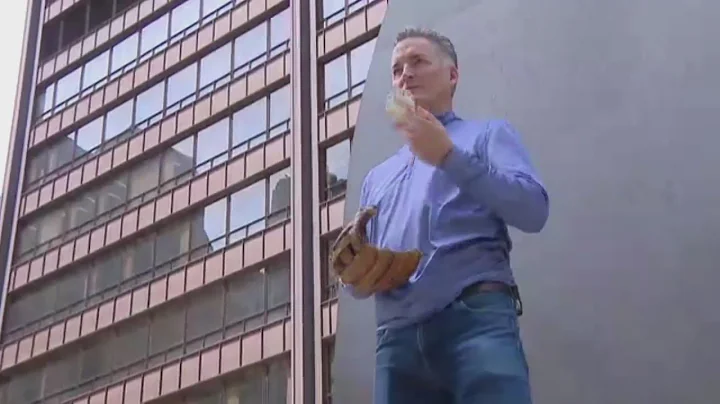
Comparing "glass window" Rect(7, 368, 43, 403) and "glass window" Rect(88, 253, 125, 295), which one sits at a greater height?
"glass window" Rect(88, 253, 125, 295)

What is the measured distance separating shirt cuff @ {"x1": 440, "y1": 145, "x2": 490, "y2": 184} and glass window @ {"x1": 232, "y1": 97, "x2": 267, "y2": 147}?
25437 mm

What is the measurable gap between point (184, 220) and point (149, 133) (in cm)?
337

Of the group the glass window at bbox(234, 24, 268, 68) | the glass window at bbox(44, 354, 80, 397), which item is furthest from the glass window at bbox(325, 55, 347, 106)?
the glass window at bbox(44, 354, 80, 397)

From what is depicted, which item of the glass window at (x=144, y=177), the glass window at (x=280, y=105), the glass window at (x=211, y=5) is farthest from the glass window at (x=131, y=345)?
the glass window at (x=211, y=5)

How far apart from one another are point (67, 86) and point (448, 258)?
34004mm

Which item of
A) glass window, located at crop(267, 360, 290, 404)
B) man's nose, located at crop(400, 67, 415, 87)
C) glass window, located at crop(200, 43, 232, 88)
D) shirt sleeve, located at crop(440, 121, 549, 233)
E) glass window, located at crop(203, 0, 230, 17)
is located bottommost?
shirt sleeve, located at crop(440, 121, 549, 233)

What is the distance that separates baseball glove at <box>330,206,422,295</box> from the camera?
103 inches

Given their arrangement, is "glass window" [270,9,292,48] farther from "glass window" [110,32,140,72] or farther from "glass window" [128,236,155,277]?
"glass window" [128,236,155,277]

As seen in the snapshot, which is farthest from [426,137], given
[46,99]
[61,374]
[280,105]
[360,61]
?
[46,99]

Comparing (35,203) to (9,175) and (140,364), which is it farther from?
(140,364)

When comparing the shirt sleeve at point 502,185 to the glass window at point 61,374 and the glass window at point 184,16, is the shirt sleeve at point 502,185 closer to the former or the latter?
the glass window at point 61,374

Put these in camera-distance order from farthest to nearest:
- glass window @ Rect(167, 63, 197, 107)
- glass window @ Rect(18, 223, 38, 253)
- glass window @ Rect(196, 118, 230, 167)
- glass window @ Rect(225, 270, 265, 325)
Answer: glass window @ Rect(18, 223, 38, 253) → glass window @ Rect(167, 63, 197, 107) → glass window @ Rect(196, 118, 230, 167) → glass window @ Rect(225, 270, 265, 325)

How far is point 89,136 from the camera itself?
110 feet

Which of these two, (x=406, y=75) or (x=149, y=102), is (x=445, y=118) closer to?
(x=406, y=75)
